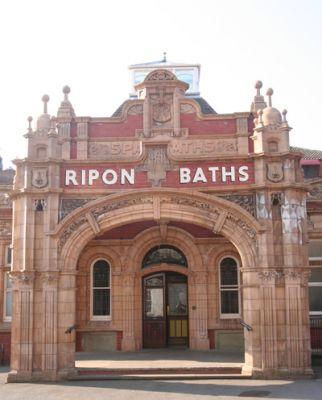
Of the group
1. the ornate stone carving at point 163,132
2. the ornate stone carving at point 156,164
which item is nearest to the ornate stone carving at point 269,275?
the ornate stone carving at point 156,164

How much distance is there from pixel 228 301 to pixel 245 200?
5528 mm

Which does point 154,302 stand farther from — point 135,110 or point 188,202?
point 135,110

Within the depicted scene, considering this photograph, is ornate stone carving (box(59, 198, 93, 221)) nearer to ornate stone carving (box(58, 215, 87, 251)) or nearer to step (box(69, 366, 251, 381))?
ornate stone carving (box(58, 215, 87, 251))

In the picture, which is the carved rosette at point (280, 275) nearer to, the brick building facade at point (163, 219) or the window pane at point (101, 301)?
the brick building facade at point (163, 219)

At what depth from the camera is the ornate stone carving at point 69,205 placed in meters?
15.2

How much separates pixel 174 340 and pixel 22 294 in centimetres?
679

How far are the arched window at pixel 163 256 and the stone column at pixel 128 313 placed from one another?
0.94 meters

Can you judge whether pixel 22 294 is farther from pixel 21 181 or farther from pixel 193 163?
pixel 193 163

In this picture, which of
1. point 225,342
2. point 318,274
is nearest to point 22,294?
point 225,342

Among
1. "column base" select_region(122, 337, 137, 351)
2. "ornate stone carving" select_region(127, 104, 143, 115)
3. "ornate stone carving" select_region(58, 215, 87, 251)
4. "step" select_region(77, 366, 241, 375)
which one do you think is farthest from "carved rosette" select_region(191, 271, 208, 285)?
"ornate stone carving" select_region(127, 104, 143, 115)

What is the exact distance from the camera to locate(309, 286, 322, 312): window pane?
762 inches

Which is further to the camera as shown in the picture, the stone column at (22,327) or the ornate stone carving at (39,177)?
the ornate stone carving at (39,177)

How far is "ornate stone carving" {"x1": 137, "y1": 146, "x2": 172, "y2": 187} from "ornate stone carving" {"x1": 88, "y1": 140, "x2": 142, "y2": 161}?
131 inches

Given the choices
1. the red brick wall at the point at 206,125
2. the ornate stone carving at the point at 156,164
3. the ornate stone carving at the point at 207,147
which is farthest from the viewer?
the red brick wall at the point at 206,125
